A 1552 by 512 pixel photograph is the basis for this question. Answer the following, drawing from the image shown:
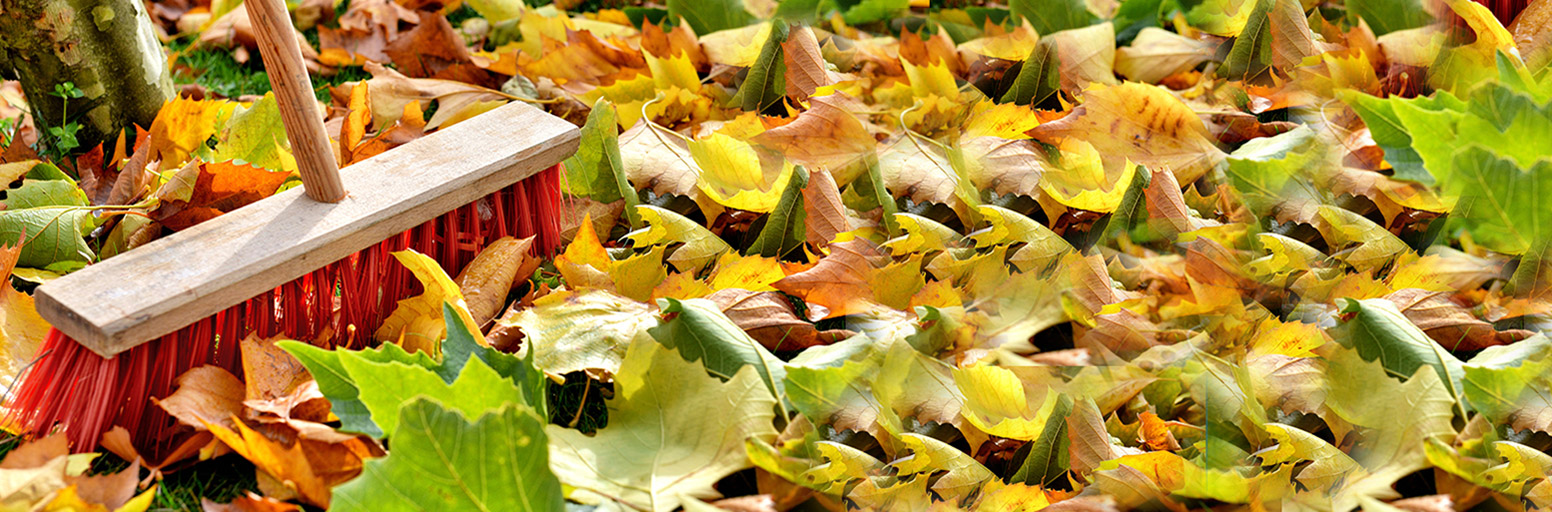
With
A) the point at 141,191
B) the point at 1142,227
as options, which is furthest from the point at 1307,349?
the point at 141,191

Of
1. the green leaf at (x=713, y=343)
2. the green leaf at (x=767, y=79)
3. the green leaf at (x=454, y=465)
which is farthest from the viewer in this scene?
the green leaf at (x=767, y=79)

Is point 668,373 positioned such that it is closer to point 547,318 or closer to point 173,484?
point 547,318

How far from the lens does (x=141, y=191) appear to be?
1.60 metres

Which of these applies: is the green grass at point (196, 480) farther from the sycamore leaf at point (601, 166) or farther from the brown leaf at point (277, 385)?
the sycamore leaf at point (601, 166)

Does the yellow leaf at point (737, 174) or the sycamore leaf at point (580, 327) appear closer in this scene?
the sycamore leaf at point (580, 327)

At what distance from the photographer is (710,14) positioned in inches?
85.1

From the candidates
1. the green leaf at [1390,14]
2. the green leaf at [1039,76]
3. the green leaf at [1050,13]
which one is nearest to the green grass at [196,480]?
the green leaf at [1039,76]

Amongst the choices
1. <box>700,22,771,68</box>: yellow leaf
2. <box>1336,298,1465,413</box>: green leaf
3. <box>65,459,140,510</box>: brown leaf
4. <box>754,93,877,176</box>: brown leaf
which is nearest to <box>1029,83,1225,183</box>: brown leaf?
<box>754,93,877,176</box>: brown leaf

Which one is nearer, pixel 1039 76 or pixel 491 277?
pixel 491 277

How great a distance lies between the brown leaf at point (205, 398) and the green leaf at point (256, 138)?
1.65 ft

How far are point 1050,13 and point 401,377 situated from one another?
128 centimetres

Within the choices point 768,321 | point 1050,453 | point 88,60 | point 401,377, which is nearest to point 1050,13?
point 768,321

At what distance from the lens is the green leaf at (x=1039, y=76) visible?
1.67 metres

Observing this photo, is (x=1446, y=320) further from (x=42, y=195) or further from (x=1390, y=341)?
(x=42, y=195)
